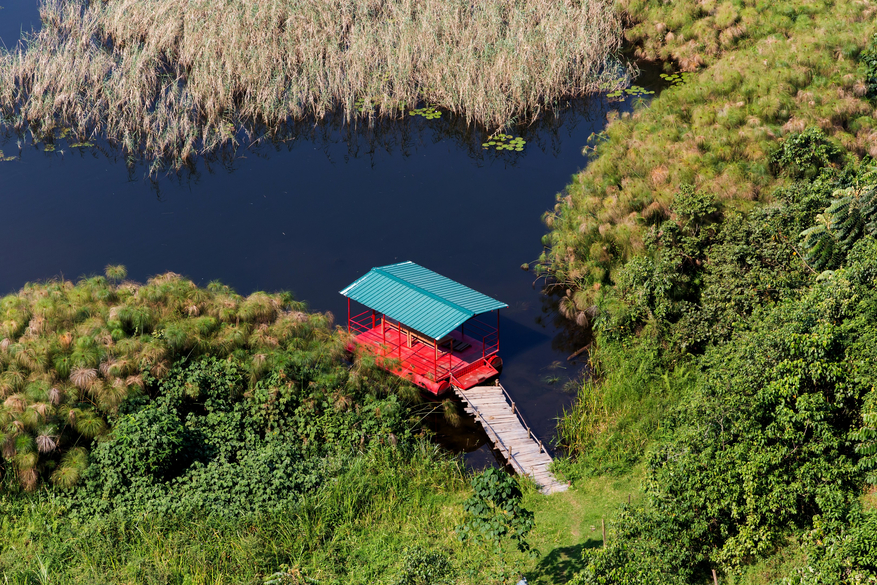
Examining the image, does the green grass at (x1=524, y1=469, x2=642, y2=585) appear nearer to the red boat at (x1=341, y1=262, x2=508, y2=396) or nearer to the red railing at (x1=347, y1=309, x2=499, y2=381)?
the red boat at (x1=341, y1=262, x2=508, y2=396)

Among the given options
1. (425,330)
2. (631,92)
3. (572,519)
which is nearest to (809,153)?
(425,330)

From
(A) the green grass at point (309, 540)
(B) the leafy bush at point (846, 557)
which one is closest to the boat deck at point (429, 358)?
(A) the green grass at point (309, 540)

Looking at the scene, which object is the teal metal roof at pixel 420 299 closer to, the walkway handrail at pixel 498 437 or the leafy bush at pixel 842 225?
the walkway handrail at pixel 498 437

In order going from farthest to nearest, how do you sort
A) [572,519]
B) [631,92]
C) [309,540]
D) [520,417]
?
1. [631,92]
2. [520,417]
3. [572,519]
4. [309,540]

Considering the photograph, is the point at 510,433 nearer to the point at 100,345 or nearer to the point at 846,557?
the point at 100,345

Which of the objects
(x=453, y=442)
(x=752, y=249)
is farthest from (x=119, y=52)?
(x=752, y=249)

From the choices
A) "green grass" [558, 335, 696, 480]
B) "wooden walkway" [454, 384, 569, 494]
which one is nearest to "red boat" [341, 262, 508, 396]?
"wooden walkway" [454, 384, 569, 494]
